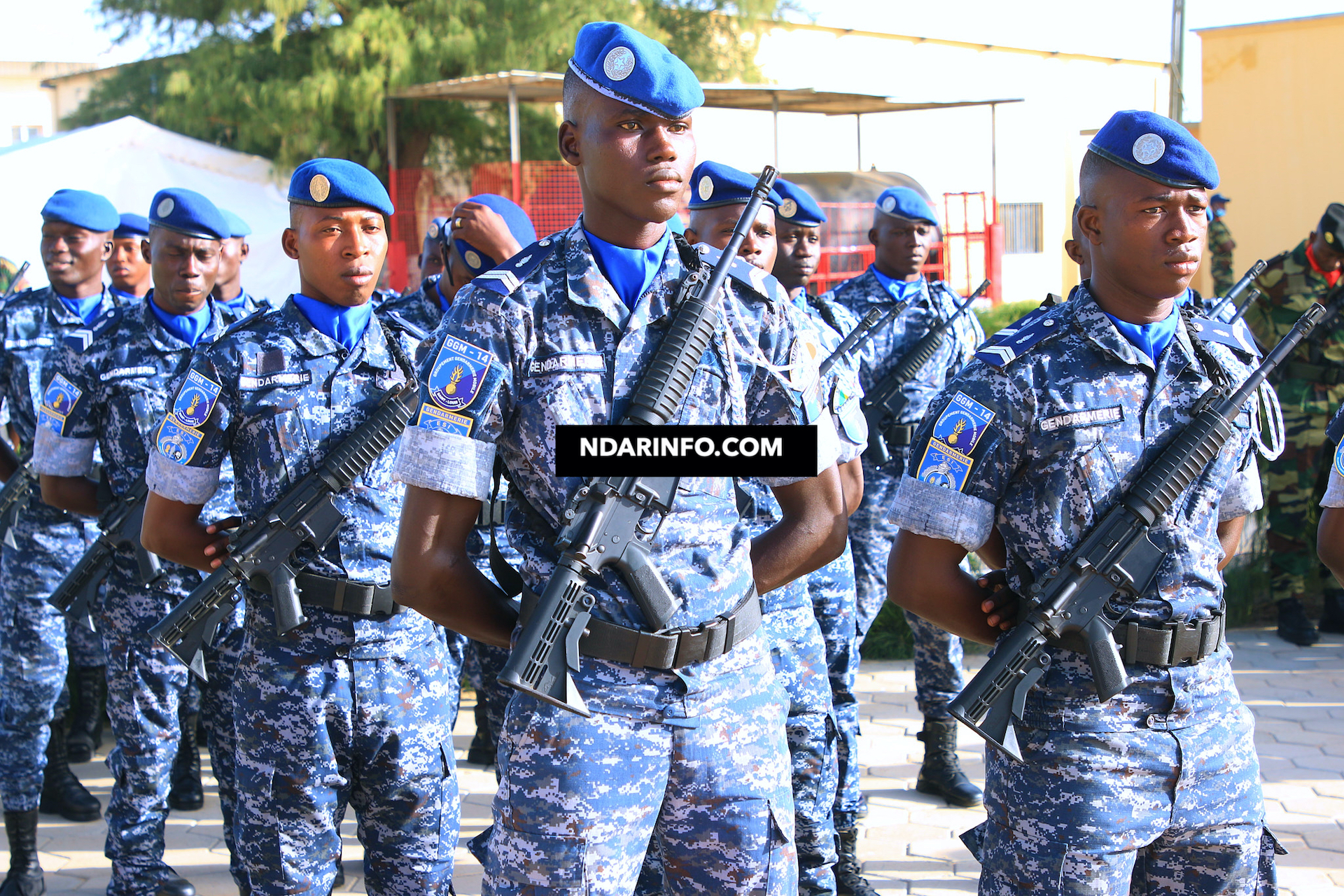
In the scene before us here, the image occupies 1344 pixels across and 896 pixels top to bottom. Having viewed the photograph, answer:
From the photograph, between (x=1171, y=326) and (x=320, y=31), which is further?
(x=320, y=31)

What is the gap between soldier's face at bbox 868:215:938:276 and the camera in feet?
18.9

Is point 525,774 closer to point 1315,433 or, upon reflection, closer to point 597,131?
point 597,131

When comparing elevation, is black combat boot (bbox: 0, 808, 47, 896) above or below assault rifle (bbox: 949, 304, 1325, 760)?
below

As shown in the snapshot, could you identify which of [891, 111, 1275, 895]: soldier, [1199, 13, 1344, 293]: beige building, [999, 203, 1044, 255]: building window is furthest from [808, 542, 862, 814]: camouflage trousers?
[999, 203, 1044, 255]: building window

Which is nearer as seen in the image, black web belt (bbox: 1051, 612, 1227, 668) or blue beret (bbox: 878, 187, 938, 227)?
black web belt (bbox: 1051, 612, 1227, 668)

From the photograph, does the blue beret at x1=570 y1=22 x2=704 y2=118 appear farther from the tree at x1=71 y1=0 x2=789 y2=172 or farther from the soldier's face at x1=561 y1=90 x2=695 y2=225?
the tree at x1=71 y1=0 x2=789 y2=172

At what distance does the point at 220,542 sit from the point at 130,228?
12.1 ft

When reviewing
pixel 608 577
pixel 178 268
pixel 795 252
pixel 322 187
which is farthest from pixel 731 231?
pixel 608 577

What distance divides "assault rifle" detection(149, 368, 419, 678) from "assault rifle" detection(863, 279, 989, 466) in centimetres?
273

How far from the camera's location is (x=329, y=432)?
3129 millimetres

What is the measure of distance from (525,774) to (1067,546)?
1176 millimetres

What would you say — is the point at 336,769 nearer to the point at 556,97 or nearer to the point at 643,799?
the point at 643,799

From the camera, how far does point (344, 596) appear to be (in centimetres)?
303

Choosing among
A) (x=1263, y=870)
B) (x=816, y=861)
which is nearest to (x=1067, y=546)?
(x=1263, y=870)
